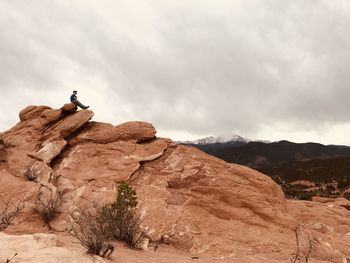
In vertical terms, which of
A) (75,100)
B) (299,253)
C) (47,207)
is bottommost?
(299,253)

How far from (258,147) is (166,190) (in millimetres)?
183151

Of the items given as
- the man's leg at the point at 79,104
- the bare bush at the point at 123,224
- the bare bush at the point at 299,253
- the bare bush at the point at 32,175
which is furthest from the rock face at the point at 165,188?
the bare bush at the point at 123,224

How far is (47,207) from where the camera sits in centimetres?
1570

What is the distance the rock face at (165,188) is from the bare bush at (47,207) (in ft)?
0.89

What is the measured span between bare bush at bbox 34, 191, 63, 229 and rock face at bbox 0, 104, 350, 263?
0.89 feet

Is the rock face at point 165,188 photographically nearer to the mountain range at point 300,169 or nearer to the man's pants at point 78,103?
the man's pants at point 78,103

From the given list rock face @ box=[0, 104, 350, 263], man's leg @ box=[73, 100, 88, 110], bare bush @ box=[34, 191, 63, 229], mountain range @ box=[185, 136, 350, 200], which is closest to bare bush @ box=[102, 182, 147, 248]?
rock face @ box=[0, 104, 350, 263]

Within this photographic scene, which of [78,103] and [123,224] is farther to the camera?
[78,103]

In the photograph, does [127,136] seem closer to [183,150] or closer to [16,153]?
[183,150]

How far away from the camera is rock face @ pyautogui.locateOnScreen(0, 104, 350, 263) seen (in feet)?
50.4

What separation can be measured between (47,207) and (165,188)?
546 cm

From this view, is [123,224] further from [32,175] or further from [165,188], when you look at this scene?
[32,175]

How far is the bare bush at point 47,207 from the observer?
51.4ft

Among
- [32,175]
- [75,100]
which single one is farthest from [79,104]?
[32,175]
